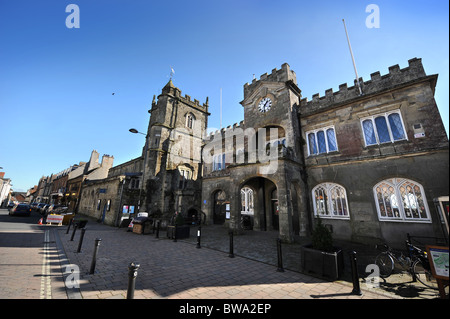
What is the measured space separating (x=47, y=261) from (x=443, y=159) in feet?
56.7

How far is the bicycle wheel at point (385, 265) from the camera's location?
18.1 feet

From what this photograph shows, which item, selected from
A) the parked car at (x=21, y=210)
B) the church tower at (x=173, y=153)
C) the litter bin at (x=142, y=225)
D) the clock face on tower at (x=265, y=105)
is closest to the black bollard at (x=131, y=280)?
the litter bin at (x=142, y=225)

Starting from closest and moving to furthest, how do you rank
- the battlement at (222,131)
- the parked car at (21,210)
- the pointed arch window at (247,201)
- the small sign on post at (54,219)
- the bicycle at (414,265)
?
the bicycle at (414,265), the small sign on post at (54,219), the pointed arch window at (247,201), the battlement at (222,131), the parked car at (21,210)

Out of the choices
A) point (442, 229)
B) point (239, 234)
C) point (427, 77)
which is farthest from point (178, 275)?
point (427, 77)

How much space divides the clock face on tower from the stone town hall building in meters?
0.11

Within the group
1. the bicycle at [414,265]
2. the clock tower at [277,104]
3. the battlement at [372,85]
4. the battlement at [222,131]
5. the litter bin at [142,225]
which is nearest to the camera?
the bicycle at [414,265]

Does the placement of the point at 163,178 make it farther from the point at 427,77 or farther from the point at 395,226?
the point at 427,77

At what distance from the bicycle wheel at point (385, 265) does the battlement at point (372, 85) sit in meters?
9.43

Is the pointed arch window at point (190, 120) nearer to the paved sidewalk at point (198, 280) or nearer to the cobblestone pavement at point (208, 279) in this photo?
the cobblestone pavement at point (208, 279)

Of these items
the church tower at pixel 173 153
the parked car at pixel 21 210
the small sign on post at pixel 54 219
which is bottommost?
the small sign on post at pixel 54 219

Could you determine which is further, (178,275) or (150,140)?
(150,140)

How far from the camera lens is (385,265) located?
19.6 feet

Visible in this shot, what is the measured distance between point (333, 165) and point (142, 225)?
45.8ft
